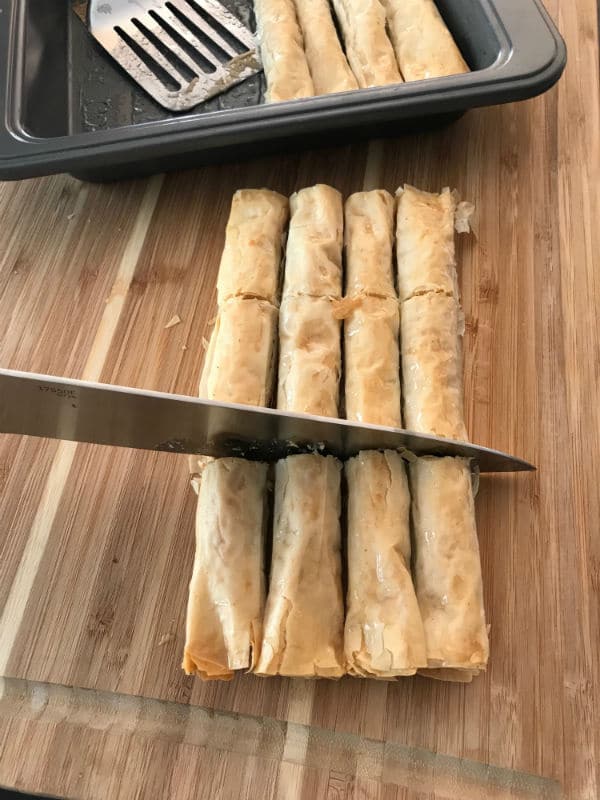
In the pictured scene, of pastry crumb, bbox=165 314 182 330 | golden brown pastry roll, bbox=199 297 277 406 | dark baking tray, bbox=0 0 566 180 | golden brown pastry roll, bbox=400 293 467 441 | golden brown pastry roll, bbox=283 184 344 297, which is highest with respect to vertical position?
dark baking tray, bbox=0 0 566 180

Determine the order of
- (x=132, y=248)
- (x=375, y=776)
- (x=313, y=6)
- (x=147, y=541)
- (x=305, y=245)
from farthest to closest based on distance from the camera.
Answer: (x=313, y=6) < (x=132, y=248) < (x=305, y=245) < (x=147, y=541) < (x=375, y=776)

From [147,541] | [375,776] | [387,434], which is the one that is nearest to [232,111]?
[387,434]

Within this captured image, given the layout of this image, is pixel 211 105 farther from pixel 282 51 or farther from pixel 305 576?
pixel 305 576

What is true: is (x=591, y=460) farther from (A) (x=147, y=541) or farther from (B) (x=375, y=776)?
(A) (x=147, y=541)

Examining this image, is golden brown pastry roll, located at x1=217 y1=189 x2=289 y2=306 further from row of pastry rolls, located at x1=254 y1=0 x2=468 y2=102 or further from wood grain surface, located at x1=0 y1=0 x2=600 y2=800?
row of pastry rolls, located at x1=254 y1=0 x2=468 y2=102

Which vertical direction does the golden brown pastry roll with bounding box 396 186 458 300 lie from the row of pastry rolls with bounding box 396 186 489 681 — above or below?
above

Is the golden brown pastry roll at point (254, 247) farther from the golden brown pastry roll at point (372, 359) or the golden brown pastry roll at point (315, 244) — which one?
the golden brown pastry roll at point (372, 359)

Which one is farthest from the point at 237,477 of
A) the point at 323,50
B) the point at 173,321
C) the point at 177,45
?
the point at 177,45

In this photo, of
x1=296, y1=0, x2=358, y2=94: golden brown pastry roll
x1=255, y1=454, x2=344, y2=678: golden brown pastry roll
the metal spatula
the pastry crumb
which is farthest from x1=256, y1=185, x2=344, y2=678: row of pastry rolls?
the metal spatula
